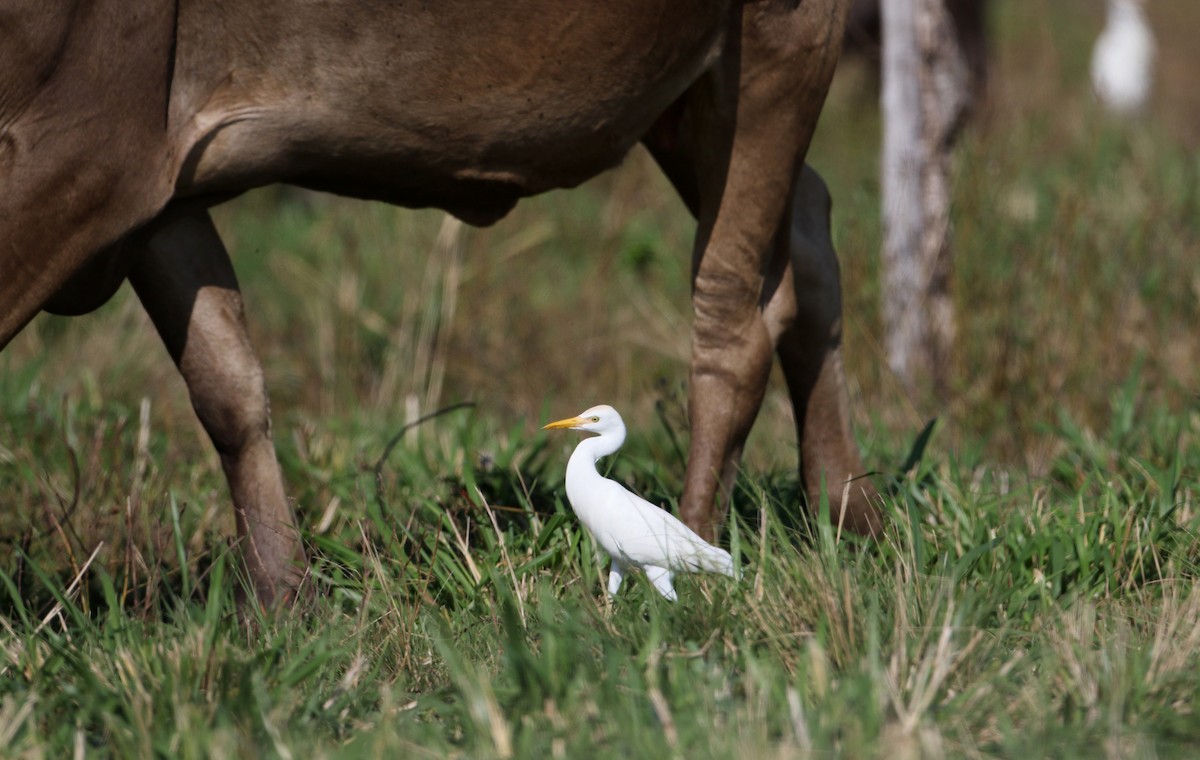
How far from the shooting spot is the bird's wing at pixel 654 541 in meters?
2.87

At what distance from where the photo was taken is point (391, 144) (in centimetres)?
309

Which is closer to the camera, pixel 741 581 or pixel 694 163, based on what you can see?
pixel 741 581

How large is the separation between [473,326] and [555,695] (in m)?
4.07

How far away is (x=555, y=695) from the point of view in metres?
2.40

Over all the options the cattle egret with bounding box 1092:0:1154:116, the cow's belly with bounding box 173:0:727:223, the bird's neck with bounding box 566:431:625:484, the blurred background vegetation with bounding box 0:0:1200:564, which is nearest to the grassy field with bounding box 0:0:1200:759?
the blurred background vegetation with bounding box 0:0:1200:564

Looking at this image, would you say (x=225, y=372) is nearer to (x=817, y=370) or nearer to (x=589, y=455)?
(x=589, y=455)

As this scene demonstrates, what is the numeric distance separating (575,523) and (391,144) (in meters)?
0.98

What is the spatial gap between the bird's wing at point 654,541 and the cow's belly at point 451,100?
2.74 feet

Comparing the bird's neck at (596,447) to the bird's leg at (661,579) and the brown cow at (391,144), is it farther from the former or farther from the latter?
the brown cow at (391,144)

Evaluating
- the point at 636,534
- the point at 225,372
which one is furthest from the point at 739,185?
the point at 225,372

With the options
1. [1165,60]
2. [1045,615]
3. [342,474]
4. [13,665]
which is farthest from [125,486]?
[1165,60]

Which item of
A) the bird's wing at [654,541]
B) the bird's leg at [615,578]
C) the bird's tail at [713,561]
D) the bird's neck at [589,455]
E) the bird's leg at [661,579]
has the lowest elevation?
the bird's leg at [615,578]

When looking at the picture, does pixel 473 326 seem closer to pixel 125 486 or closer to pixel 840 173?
pixel 125 486

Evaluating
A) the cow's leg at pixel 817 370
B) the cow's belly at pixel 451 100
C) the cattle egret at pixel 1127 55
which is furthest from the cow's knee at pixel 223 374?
the cattle egret at pixel 1127 55
